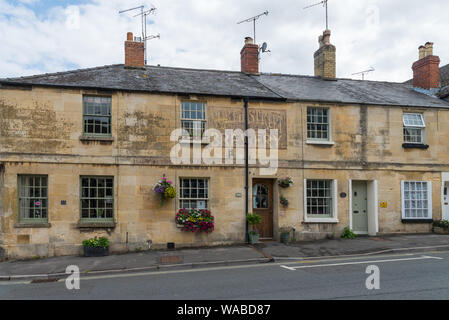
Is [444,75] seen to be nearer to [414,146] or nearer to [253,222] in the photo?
[414,146]

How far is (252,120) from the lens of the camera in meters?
14.8

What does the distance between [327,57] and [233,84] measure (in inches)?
244

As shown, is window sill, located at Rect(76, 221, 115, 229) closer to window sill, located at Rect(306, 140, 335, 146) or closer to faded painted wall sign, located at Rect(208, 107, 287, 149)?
faded painted wall sign, located at Rect(208, 107, 287, 149)

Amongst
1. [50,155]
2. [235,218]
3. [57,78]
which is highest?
[57,78]

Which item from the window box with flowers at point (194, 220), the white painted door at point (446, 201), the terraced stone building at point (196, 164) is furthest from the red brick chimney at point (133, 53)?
the white painted door at point (446, 201)

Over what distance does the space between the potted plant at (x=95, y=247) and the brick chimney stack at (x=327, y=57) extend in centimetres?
1374

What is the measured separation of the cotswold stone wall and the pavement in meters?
0.87

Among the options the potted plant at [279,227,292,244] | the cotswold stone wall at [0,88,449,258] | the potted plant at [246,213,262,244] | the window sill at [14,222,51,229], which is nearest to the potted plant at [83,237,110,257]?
the cotswold stone wall at [0,88,449,258]

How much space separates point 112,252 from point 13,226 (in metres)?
3.52

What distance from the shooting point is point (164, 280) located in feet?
30.3

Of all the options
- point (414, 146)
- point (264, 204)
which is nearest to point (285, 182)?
point (264, 204)
